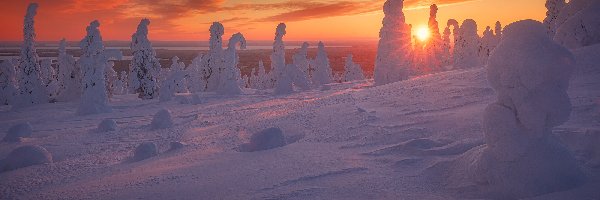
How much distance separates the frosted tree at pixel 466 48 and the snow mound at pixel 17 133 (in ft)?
117

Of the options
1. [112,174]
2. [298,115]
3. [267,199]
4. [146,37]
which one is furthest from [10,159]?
[146,37]

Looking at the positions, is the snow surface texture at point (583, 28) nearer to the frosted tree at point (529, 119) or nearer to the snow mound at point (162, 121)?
Result: the frosted tree at point (529, 119)

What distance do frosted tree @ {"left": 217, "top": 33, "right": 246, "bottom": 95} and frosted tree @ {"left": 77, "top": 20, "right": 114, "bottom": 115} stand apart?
9.46 metres

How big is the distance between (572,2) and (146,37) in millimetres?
27861

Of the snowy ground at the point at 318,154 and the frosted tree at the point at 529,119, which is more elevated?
the frosted tree at the point at 529,119

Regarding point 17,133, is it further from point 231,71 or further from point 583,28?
point 583,28

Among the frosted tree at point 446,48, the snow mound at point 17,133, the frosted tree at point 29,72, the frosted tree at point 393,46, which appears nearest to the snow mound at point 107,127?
the snow mound at point 17,133

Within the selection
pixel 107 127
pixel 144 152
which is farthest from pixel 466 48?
pixel 144 152

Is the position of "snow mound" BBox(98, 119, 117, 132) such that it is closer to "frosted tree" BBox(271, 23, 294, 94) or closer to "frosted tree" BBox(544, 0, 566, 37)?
"frosted tree" BBox(271, 23, 294, 94)

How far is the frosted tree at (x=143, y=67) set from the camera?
30.2 m

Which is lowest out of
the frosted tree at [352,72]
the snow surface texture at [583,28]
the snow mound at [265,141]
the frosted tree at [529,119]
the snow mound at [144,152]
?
the frosted tree at [352,72]

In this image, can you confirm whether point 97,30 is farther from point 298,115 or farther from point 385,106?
point 385,106

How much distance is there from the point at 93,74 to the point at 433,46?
34315mm

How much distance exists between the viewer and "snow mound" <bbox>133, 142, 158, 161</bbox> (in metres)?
9.10
